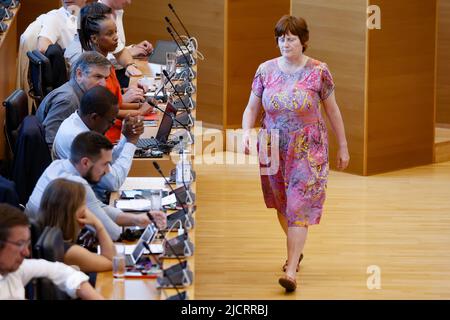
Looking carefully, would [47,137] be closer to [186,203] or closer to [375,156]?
[186,203]

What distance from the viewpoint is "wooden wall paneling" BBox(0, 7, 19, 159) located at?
29.8 feet

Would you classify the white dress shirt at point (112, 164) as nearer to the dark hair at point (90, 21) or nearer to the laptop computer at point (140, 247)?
the laptop computer at point (140, 247)

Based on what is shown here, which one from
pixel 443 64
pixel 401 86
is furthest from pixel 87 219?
pixel 443 64

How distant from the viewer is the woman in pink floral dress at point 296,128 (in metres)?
7.18

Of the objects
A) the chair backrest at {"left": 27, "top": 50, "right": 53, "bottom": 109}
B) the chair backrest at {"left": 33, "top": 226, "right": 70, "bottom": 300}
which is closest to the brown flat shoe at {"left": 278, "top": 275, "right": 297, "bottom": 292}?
the chair backrest at {"left": 33, "top": 226, "right": 70, "bottom": 300}

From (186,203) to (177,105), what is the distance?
7.83ft

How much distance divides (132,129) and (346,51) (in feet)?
12.0

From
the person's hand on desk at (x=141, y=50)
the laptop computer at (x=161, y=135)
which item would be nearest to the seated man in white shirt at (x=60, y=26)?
the person's hand on desk at (x=141, y=50)

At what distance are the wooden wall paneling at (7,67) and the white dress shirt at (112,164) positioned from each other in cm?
195

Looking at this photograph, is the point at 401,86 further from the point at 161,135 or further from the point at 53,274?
the point at 53,274

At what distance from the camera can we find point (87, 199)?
19.6 ft

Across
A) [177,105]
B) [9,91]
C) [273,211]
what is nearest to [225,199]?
[273,211]

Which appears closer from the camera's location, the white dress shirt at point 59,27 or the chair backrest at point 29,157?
the chair backrest at point 29,157

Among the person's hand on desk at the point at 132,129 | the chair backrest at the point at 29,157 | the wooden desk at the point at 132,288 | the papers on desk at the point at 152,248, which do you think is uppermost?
the person's hand on desk at the point at 132,129
